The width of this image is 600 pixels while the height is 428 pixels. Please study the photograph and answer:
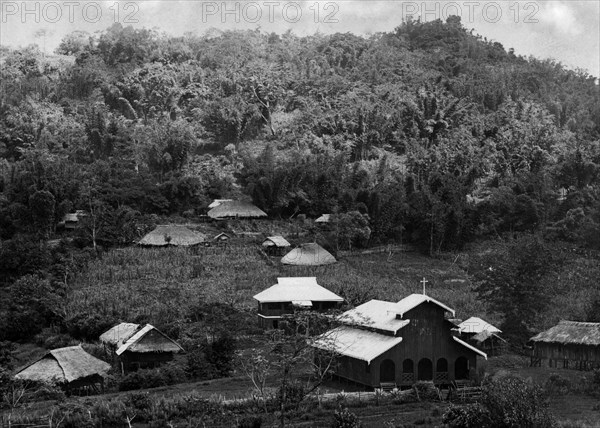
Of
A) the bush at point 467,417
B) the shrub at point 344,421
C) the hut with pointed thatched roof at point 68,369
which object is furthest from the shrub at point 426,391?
the hut with pointed thatched roof at point 68,369

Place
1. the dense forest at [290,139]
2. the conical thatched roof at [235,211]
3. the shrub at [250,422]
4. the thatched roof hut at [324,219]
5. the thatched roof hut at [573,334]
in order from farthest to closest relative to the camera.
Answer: the conical thatched roof at [235,211], the thatched roof hut at [324,219], the dense forest at [290,139], the thatched roof hut at [573,334], the shrub at [250,422]

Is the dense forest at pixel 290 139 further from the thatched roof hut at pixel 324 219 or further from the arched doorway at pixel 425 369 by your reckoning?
the arched doorway at pixel 425 369

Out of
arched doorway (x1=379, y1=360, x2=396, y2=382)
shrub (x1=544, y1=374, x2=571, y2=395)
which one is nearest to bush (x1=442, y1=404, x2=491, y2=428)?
shrub (x1=544, y1=374, x2=571, y2=395)

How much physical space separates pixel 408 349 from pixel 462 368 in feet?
7.25

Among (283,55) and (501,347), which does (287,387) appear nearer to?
(501,347)

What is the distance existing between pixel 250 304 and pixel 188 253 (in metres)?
7.43

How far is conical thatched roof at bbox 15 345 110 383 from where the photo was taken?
1178 inches

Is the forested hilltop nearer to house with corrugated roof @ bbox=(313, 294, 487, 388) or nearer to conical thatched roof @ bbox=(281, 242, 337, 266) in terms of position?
conical thatched roof @ bbox=(281, 242, 337, 266)

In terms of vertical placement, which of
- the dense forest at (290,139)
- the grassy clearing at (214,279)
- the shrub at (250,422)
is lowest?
the shrub at (250,422)

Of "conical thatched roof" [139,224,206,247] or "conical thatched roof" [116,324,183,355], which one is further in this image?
"conical thatched roof" [139,224,206,247]

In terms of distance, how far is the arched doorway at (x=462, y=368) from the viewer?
31.4m

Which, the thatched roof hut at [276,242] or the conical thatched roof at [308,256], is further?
the thatched roof hut at [276,242]

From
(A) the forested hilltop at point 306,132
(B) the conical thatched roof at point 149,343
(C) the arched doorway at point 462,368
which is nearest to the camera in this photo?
(C) the arched doorway at point 462,368

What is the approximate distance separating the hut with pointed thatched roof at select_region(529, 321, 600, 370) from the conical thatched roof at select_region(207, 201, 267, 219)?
24.1 metres
